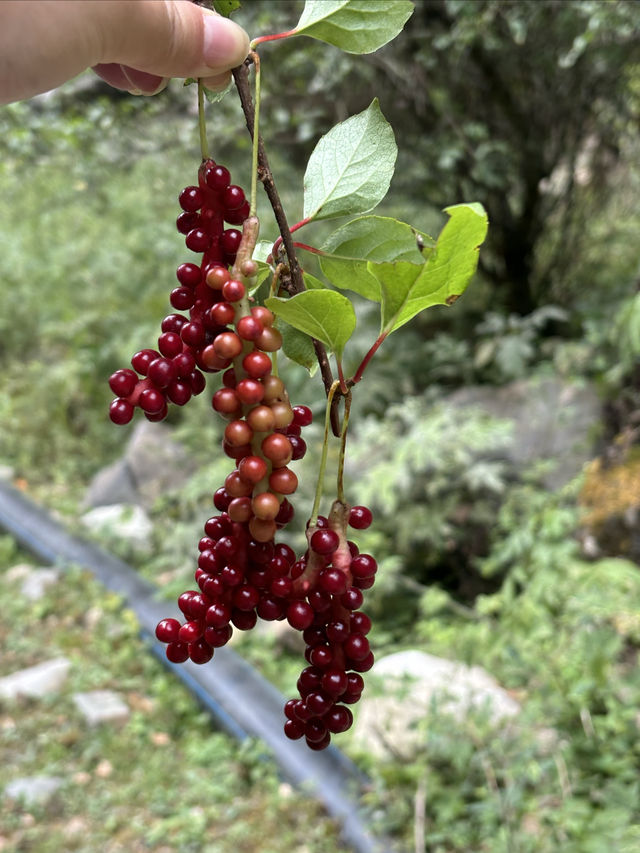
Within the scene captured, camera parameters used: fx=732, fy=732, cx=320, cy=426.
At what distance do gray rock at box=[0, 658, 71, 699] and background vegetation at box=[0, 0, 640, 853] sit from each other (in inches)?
5.7

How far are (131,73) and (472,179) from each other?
2.30 m

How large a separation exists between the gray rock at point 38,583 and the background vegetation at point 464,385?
4.7 inches

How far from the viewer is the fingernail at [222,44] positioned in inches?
14.7

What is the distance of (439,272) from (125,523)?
9.76ft

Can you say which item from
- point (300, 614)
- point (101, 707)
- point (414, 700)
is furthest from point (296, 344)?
point (101, 707)

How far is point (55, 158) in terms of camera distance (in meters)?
2.75

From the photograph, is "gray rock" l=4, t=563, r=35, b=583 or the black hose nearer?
the black hose

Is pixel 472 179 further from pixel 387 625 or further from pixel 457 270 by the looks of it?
pixel 457 270

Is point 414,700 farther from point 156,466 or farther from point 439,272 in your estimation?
point 156,466

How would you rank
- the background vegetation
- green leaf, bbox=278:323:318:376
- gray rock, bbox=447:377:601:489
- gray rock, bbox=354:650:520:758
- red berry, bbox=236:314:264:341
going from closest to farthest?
red berry, bbox=236:314:264:341 < green leaf, bbox=278:323:318:376 < the background vegetation < gray rock, bbox=354:650:520:758 < gray rock, bbox=447:377:601:489

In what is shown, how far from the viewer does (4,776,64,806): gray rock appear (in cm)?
197

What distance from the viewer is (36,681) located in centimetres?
238

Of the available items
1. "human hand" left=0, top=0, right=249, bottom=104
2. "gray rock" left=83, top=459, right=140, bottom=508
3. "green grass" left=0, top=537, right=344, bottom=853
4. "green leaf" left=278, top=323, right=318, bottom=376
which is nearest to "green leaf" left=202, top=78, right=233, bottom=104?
"human hand" left=0, top=0, right=249, bottom=104

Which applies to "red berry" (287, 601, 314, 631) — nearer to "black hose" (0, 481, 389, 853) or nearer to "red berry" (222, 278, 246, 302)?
"red berry" (222, 278, 246, 302)
